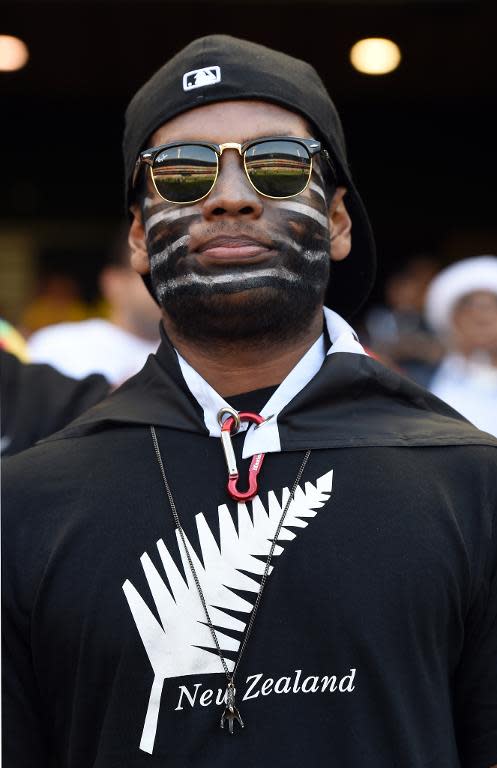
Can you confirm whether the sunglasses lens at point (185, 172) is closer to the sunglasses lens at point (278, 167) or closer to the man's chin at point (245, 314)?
the sunglasses lens at point (278, 167)

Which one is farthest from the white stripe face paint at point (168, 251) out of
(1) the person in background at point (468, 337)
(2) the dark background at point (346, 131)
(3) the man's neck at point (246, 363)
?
(2) the dark background at point (346, 131)

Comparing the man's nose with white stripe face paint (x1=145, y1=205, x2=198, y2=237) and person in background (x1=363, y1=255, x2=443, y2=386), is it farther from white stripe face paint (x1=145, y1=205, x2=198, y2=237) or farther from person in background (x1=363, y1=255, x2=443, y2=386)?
person in background (x1=363, y1=255, x2=443, y2=386)

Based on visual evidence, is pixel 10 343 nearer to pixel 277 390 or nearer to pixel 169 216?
pixel 169 216

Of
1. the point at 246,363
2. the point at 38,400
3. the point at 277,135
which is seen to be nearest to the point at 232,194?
the point at 277,135

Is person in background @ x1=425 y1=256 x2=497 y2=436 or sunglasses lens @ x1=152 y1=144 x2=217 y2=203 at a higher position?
person in background @ x1=425 y1=256 x2=497 y2=436

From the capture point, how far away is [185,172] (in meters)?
2.19

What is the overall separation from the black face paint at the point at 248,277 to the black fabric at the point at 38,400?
0.54 metres

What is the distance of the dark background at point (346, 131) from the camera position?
312 inches

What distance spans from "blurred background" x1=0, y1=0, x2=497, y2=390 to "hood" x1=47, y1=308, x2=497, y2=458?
17.3ft

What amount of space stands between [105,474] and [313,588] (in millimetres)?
445

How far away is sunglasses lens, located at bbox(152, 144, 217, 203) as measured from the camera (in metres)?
2.17

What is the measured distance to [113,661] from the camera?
1947 millimetres

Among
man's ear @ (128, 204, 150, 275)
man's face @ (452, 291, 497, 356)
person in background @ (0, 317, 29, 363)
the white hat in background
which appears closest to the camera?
man's ear @ (128, 204, 150, 275)

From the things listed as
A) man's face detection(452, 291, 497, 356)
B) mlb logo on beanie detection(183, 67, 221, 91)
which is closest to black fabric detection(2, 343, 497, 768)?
mlb logo on beanie detection(183, 67, 221, 91)
